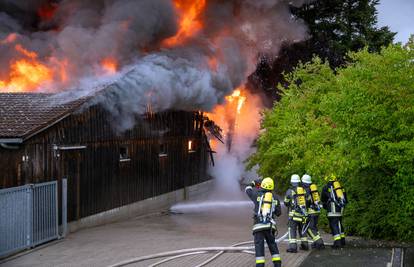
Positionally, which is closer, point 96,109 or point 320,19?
point 96,109

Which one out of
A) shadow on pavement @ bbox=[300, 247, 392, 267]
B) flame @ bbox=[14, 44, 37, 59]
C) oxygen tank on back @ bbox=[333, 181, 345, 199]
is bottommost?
shadow on pavement @ bbox=[300, 247, 392, 267]

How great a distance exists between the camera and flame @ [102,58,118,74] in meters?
17.6

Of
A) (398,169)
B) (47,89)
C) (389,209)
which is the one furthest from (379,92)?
(47,89)

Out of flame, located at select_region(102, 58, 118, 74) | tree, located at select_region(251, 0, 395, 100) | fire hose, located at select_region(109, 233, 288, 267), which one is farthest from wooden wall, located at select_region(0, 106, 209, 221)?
tree, located at select_region(251, 0, 395, 100)

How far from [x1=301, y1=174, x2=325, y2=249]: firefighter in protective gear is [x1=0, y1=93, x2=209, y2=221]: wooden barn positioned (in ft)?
21.6

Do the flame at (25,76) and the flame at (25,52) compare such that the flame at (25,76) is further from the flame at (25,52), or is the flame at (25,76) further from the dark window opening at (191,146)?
the dark window opening at (191,146)

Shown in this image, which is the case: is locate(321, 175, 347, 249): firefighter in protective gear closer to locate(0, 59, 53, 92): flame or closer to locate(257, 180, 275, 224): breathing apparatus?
locate(257, 180, 275, 224): breathing apparatus

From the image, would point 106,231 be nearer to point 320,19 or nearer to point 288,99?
point 288,99

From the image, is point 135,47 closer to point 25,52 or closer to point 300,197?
point 25,52

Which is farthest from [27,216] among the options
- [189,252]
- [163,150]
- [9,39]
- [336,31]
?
[336,31]

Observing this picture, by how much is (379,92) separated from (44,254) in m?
8.23

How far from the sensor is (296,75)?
17.4 metres

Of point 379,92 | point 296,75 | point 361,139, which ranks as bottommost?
point 361,139

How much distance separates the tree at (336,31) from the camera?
84.9 feet
